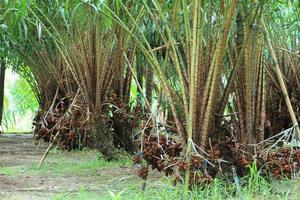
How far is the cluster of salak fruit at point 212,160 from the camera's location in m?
2.48

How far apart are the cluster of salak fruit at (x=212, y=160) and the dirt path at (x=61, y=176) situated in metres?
0.29

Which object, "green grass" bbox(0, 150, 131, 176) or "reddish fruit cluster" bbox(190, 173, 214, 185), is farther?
"green grass" bbox(0, 150, 131, 176)

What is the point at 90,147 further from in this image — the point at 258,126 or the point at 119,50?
the point at 258,126

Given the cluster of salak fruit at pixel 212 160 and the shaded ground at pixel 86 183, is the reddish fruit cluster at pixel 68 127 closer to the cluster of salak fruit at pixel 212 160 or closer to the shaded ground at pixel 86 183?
the shaded ground at pixel 86 183

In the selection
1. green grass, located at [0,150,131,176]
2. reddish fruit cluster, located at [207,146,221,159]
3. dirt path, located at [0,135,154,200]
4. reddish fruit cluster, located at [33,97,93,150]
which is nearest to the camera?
reddish fruit cluster, located at [207,146,221,159]

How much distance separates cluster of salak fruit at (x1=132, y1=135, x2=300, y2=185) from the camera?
248cm

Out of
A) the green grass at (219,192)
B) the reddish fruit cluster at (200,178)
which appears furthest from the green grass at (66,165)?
the reddish fruit cluster at (200,178)

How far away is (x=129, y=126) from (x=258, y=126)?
5.91 ft

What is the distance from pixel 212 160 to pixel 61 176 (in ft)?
4.39

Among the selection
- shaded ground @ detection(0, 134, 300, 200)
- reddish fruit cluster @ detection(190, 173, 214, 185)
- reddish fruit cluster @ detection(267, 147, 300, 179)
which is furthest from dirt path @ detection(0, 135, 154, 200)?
reddish fruit cluster @ detection(267, 147, 300, 179)

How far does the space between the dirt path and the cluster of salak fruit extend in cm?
29

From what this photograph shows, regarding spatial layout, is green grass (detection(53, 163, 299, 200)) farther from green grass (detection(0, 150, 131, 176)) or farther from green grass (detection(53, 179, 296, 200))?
green grass (detection(0, 150, 131, 176))

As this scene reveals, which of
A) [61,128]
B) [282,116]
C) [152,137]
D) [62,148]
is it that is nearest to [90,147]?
[62,148]

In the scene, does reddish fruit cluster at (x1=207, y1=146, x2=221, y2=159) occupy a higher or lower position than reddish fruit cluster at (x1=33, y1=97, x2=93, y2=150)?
higher
